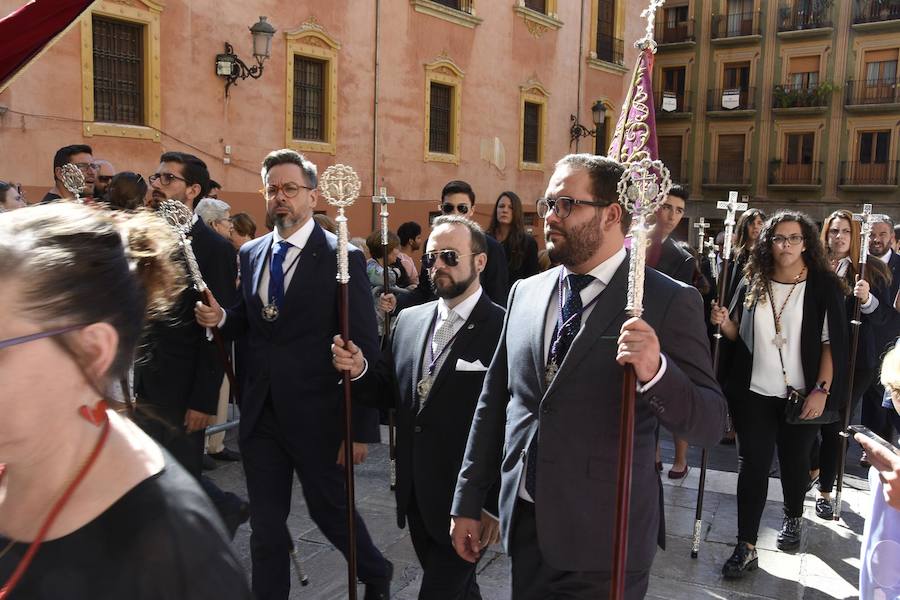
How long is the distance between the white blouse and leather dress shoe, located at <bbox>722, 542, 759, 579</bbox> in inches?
34.8

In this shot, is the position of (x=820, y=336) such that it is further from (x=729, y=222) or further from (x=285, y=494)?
(x=285, y=494)

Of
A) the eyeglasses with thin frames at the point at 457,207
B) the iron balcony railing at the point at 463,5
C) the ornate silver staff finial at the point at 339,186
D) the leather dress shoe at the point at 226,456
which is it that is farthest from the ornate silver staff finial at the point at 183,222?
the iron balcony railing at the point at 463,5

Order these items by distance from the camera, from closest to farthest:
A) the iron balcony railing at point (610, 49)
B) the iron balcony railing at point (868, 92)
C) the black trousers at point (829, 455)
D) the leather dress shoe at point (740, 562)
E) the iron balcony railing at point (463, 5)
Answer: the leather dress shoe at point (740, 562), the black trousers at point (829, 455), the iron balcony railing at point (463, 5), the iron balcony railing at point (610, 49), the iron balcony railing at point (868, 92)

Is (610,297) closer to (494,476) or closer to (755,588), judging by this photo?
(494,476)

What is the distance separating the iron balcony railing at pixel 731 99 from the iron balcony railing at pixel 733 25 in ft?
7.65

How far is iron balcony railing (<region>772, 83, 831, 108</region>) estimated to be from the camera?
3372 cm

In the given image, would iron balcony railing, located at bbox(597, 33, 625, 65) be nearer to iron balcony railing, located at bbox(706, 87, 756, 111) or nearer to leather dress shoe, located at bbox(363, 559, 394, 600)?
iron balcony railing, located at bbox(706, 87, 756, 111)

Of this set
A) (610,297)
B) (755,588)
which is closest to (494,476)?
(610,297)

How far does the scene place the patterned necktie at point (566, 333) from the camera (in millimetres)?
2822

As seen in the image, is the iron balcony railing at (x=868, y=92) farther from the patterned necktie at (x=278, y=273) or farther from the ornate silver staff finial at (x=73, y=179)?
the patterned necktie at (x=278, y=273)

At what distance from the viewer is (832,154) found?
33.8m

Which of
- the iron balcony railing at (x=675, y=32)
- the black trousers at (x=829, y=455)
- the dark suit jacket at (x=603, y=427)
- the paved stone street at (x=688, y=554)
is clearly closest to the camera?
→ the dark suit jacket at (x=603, y=427)

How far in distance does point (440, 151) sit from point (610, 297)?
1766 cm

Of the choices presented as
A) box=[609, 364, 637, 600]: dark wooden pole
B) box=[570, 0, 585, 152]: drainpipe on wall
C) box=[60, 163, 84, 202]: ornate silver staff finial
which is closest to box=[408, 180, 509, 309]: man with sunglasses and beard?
box=[60, 163, 84, 202]: ornate silver staff finial
